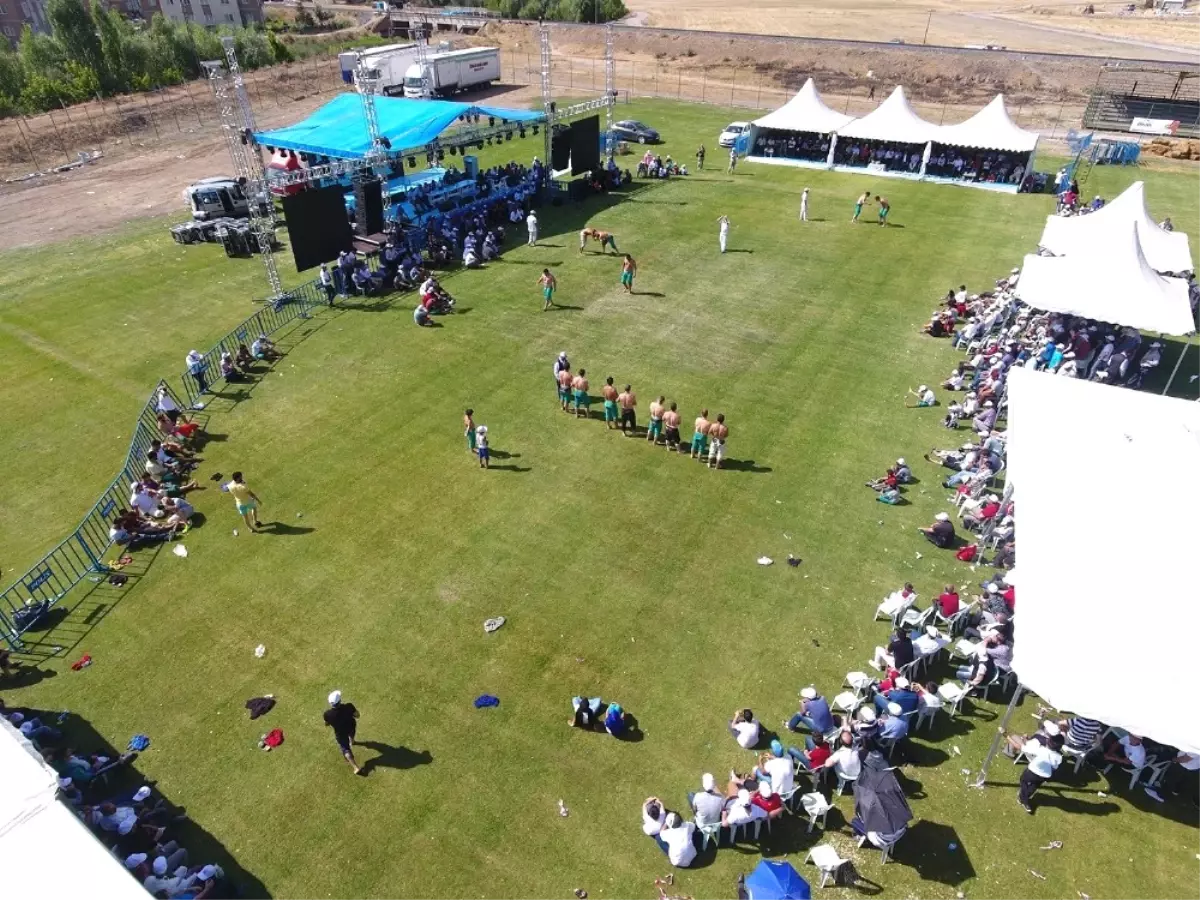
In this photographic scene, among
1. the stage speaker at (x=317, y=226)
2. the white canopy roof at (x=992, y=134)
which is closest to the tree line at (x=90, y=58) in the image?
the stage speaker at (x=317, y=226)

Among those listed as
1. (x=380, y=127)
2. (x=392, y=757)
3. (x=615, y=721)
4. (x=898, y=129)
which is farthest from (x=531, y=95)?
(x=392, y=757)

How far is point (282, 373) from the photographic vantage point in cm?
2097

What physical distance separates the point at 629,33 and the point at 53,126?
55054 millimetres

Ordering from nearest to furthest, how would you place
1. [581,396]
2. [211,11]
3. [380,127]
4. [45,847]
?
[45,847], [581,396], [380,127], [211,11]

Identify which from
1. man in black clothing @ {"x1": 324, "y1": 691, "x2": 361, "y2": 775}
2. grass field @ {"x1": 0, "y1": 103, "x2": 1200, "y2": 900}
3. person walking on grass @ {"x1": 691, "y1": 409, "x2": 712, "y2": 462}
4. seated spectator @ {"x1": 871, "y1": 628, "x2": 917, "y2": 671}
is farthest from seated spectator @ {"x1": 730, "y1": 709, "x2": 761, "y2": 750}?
person walking on grass @ {"x1": 691, "y1": 409, "x2": 712, "y2": 462}

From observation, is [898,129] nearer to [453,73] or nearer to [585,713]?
[453,73]

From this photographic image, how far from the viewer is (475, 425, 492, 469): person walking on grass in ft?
54.1

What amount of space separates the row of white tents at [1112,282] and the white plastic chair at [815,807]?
15.1 metres

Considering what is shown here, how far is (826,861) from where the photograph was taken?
9.21 meters

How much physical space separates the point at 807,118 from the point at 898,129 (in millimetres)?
4759

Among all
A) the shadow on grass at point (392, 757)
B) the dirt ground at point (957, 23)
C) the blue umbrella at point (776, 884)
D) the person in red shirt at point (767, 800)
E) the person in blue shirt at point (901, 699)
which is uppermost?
the dirt ground at point (957, 23)

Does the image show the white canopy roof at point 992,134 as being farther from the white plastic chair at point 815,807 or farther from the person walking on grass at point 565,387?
the white plastic chair at point 815,807

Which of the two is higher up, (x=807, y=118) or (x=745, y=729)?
(x=807, y=118)

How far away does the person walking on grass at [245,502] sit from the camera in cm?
1461
